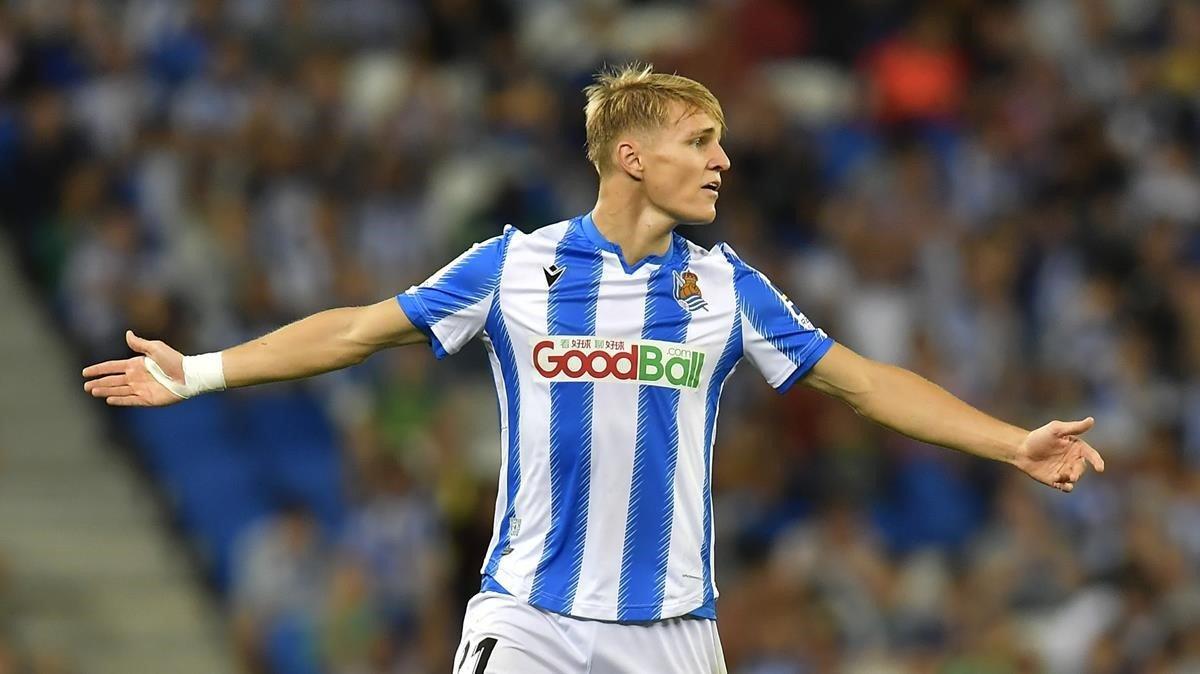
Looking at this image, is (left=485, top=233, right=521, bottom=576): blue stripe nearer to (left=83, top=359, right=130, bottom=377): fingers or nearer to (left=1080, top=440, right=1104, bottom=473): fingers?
(left=83, top=359, right=130, bottom=377): fingers

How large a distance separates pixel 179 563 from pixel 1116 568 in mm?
6562

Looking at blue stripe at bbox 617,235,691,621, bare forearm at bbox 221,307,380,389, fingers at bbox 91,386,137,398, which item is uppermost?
bare forearm at bbox 221,307,380,389

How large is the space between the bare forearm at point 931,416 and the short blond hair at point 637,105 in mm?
969

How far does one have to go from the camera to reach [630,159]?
639cm

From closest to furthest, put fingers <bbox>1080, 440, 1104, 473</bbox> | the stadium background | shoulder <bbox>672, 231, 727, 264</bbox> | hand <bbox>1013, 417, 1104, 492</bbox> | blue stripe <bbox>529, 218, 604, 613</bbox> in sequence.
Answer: fingers <bbox>1080, 440, 1104, 473</bbox> < hand <bbox>1013, 417, 1104, 492</bbox> < blue stripe <bbox>529, 218, 604, 613</bbox> < shoulder <bbox>672, 231, 727, 264</bbox> < the stadium background

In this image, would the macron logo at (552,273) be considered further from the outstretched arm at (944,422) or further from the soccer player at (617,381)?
the outstretched arm at (944,422)

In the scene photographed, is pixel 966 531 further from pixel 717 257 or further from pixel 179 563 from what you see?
pixel 717 257

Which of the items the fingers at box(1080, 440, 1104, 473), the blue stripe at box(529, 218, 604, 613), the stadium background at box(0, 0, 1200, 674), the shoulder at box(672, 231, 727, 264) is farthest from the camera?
the stadium background at box(0, 0, 1200, 674)

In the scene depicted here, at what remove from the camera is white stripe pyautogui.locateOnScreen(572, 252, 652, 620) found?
20.3 feet

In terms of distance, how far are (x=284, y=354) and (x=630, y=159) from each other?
125cm

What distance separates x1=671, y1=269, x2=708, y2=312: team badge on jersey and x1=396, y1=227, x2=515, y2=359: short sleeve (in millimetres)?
562

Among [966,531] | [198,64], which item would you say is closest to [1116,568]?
[966,531]

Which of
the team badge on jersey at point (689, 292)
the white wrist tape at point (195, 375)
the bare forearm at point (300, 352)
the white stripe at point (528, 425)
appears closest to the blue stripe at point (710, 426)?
the team badge on jersey at point (689, 292)

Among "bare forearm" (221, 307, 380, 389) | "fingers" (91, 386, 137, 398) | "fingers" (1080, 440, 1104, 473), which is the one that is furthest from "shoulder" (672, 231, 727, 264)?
"fingers" (91, 386, 137, 398)
